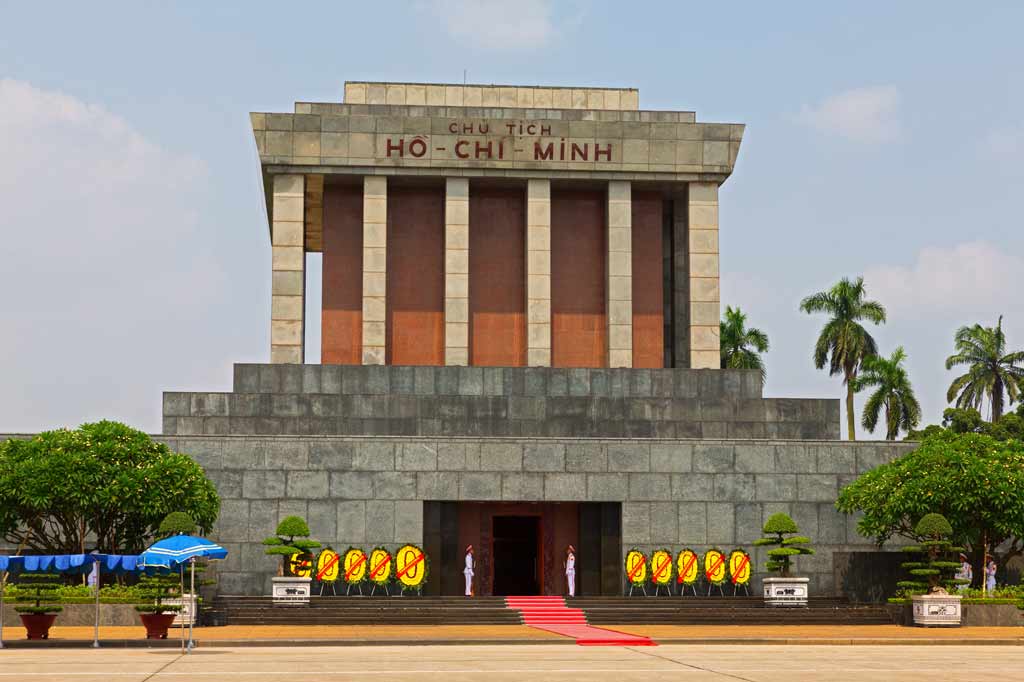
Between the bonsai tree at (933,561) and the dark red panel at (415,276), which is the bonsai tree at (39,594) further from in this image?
the bonsai tree at (933,561)

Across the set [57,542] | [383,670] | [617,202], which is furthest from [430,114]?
[383,670]

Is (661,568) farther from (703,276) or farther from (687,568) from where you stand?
(703,276)

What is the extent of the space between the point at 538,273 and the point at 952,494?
1697 centimetres

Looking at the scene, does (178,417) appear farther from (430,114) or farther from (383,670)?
(383,670)

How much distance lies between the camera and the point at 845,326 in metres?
92.7

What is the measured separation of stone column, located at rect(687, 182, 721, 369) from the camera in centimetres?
5162

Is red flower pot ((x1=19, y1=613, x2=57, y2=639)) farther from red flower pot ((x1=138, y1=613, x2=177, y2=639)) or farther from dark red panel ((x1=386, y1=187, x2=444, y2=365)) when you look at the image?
dark red panel ((x1=386, y1=187, x2=444, y2=365))

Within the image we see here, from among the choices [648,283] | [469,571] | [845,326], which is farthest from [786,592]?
[845,326]

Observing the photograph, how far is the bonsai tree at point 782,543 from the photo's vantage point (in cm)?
4284

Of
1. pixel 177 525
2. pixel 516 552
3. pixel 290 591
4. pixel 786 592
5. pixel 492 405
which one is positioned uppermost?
pixel 492 405

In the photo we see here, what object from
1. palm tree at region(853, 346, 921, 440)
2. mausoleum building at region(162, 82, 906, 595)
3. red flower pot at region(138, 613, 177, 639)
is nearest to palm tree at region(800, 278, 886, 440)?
palm tree at region(853, 346, 921, 440)

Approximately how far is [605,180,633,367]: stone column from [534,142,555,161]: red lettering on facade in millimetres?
2460

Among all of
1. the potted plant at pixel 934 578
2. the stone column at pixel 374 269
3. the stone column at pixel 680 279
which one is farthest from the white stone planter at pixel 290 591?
the stone column at pixel 680 279

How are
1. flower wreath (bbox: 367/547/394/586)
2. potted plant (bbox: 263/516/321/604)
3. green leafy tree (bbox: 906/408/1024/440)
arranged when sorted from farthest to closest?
green leafy tree (bbox: 906/408/1024/440) < flower wreath (bbox: 367/547/394/586) < potted plant (bbox: 263/516/321/604)
